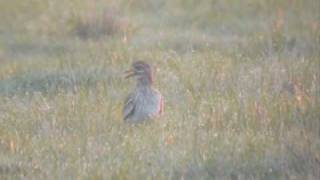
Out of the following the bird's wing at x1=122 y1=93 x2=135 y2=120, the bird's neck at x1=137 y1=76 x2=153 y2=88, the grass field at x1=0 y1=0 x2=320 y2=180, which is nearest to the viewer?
the grass field at x1=0 y1=0 x2=320 y2=180

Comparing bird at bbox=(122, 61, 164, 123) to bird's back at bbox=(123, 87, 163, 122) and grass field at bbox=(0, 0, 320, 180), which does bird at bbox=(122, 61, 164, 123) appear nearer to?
bird's back at bbox=(123, 87, 163, 122)

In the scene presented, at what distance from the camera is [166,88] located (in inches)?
485

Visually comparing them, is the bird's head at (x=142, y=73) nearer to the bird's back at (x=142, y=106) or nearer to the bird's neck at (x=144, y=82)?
the bird's neck at (x=144, y=82)

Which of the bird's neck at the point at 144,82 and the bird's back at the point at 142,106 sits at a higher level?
the bird's neck at the point at 144,82

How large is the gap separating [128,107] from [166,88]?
1.40 metres

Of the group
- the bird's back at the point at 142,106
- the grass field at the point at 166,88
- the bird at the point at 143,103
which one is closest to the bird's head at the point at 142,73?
the bird at the point at 143,103

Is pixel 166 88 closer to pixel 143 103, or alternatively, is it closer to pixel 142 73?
pixel 142 73

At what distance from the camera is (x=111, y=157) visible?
9.25 m

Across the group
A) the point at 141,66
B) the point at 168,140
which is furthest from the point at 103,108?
the point at 168,140

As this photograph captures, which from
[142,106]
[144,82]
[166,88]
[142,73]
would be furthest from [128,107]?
[166,88]

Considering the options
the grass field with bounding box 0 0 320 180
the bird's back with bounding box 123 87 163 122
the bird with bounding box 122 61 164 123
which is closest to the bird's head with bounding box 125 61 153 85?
the bird with bounding box 122 61 164 123

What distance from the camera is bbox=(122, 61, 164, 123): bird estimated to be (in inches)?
430

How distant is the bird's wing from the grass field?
0.37 feet

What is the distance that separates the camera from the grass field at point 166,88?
9.16 metres
